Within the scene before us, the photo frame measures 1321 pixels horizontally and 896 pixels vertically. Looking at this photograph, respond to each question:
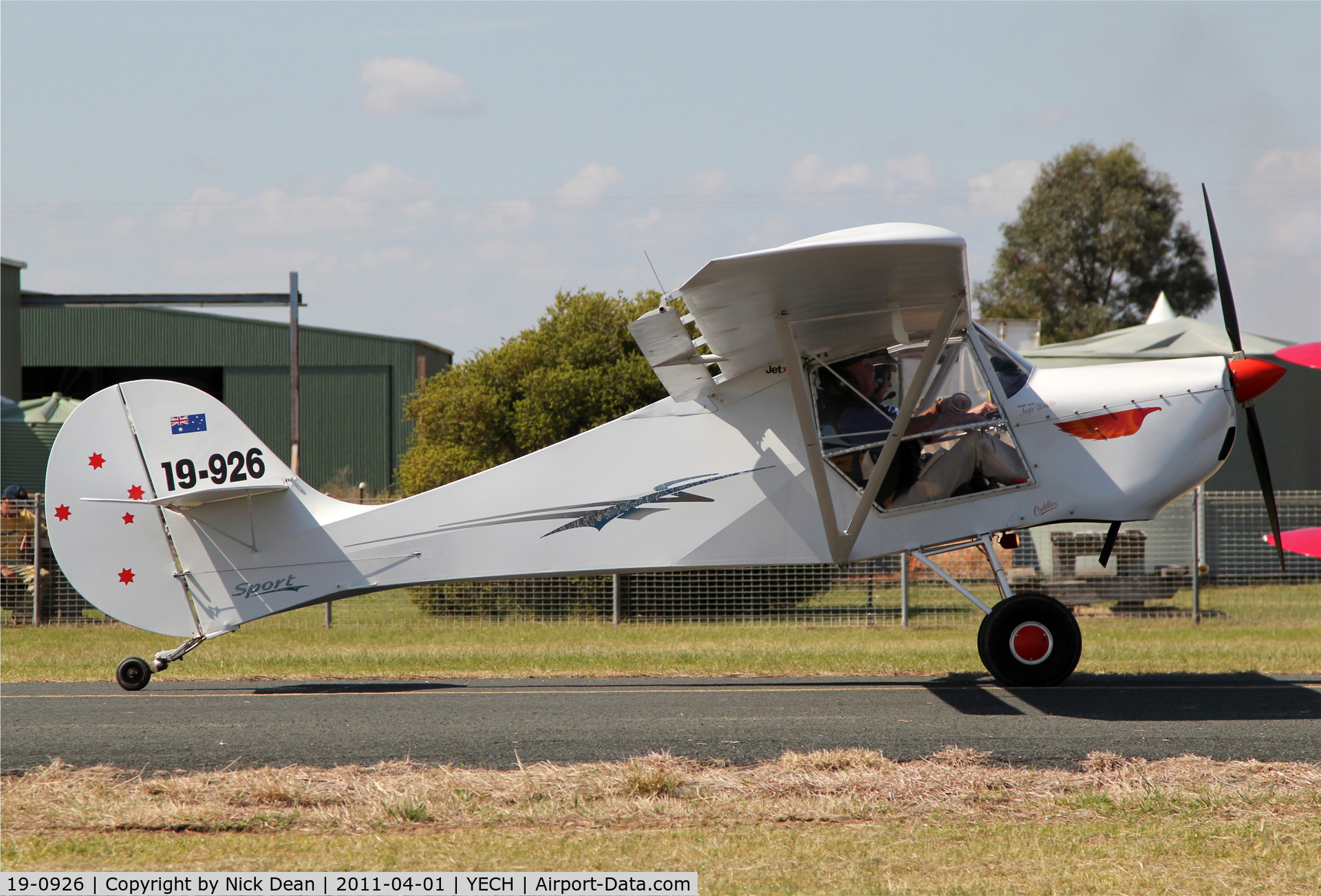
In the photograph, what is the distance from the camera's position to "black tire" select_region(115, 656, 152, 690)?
891 cm

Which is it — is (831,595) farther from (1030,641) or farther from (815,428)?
(815,428)

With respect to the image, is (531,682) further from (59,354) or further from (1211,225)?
(59,354)

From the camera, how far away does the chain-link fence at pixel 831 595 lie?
1516 cm

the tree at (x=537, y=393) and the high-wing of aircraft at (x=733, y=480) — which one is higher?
the tree at (x=537, y=393)

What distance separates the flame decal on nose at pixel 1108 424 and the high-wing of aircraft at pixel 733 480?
2 cm

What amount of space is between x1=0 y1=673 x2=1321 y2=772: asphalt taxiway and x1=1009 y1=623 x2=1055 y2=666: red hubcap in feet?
0.87

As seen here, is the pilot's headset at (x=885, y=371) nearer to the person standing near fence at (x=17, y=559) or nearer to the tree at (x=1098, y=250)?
the person standing near fence at (x=17, y=559)

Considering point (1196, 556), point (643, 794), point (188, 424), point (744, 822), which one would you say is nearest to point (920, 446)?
point (643, 794)

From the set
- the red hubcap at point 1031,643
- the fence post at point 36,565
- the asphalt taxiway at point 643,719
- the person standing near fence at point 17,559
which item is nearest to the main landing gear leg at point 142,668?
the asphalt taxiway at point 643,719

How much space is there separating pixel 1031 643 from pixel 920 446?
5.66 ft

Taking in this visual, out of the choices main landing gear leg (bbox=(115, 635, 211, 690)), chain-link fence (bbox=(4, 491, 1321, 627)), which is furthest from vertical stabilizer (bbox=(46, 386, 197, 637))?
chain-link fence (bbox=(4, 491, 1321, 627))

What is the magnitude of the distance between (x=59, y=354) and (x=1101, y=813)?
4837cm

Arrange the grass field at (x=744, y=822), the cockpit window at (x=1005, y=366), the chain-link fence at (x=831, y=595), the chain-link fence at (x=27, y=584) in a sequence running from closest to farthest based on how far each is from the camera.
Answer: the grass field at (x=744, y=822)
the cockpit window at (x=1005, y=366)
the chain-link fence at (x=831, y=595)
the chain-link fence at (x=27, y=584)

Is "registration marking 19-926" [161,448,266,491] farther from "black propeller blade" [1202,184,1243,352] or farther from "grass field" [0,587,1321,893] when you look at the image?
"black propeller blade" [1202,184,1243,352]
